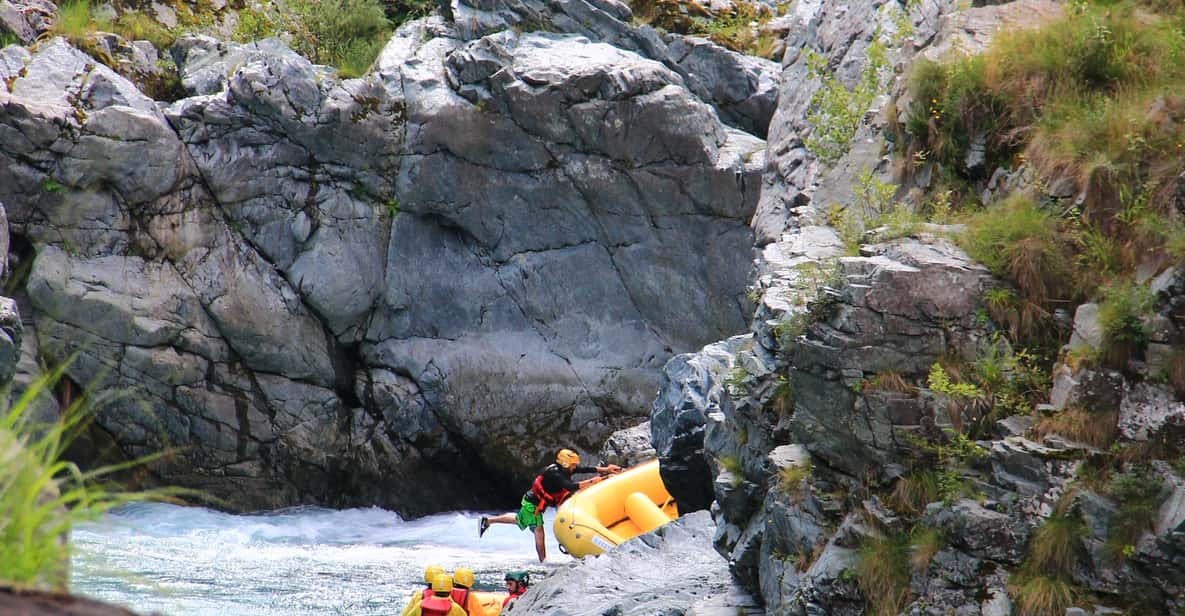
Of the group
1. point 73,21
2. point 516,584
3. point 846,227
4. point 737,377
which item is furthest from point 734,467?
point 73,21

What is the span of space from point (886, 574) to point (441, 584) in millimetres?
4939

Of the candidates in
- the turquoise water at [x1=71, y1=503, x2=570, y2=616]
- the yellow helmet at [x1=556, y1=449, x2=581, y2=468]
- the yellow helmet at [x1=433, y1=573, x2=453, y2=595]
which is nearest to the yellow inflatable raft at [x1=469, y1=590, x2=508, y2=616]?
the yellow helmet at [x1=433, y1=573, x2=453, y2=595]

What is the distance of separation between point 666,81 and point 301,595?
34.9 ft

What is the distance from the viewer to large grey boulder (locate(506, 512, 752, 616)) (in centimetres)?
822

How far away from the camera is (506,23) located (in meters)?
19.1

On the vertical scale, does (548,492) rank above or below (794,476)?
below

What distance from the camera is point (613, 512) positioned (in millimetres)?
13648

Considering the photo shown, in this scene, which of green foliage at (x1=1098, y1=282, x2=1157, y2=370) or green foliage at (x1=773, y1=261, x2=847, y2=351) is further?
green foliage at (x1=773, y1=261, x2=847, y2=351)

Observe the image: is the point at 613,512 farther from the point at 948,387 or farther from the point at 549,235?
the point at 948,387

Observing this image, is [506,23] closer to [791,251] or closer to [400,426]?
[400,426]

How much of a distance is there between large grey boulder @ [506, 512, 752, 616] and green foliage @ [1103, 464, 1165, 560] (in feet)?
9.22

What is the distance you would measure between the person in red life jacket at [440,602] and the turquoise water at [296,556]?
1974 mm

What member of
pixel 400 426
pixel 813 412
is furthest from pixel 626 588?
pixel 400 426

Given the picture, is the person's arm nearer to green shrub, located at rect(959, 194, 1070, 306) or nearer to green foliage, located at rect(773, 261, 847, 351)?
green foliage, located at rect(773, 261, 847, 351)
